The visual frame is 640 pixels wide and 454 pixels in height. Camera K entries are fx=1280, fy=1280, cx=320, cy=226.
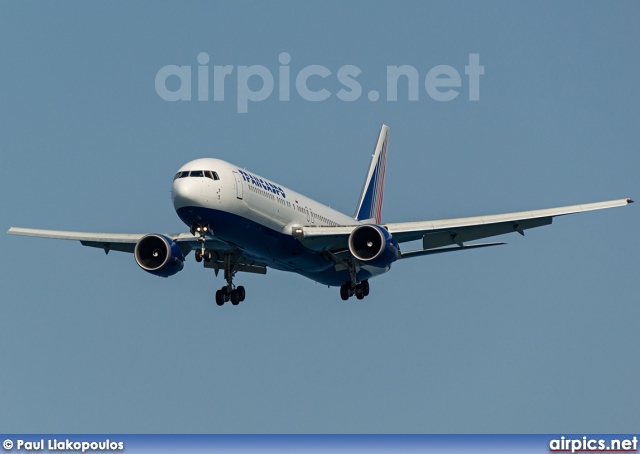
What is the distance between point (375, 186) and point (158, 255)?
19101 millimetres

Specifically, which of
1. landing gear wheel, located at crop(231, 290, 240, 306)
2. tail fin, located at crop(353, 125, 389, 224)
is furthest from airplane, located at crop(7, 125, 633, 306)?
tail fin, located at crop(353, 125, 389, 224)

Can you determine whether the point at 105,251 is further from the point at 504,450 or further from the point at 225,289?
the point at 504,450

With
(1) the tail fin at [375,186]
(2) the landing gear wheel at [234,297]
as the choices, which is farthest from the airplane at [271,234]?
(1) the tail fin at [375,186]

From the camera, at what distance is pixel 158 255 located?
5703 cm

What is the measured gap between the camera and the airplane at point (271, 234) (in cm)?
→ 5184

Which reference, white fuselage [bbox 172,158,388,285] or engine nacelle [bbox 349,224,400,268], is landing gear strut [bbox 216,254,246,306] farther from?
engine nacelle [bbox 349,224,400,268]

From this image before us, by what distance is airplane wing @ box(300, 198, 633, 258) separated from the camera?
181 feet

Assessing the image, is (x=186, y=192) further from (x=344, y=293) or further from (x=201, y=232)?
(x=344, y=293)

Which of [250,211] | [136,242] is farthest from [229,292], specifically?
[250,211]

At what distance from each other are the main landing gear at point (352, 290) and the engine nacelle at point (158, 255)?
799 centimetres

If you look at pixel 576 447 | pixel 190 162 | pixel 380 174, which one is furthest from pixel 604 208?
pixel 380 174

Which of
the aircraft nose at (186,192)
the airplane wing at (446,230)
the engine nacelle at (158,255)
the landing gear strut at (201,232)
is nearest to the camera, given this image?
the aircraft nose at (186,192)

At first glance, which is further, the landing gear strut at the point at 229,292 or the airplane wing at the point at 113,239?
the landing gear strut at the point at 229,292

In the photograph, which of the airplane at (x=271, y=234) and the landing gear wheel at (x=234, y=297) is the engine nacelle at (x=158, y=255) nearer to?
the airplane at (x=271, y=234)
